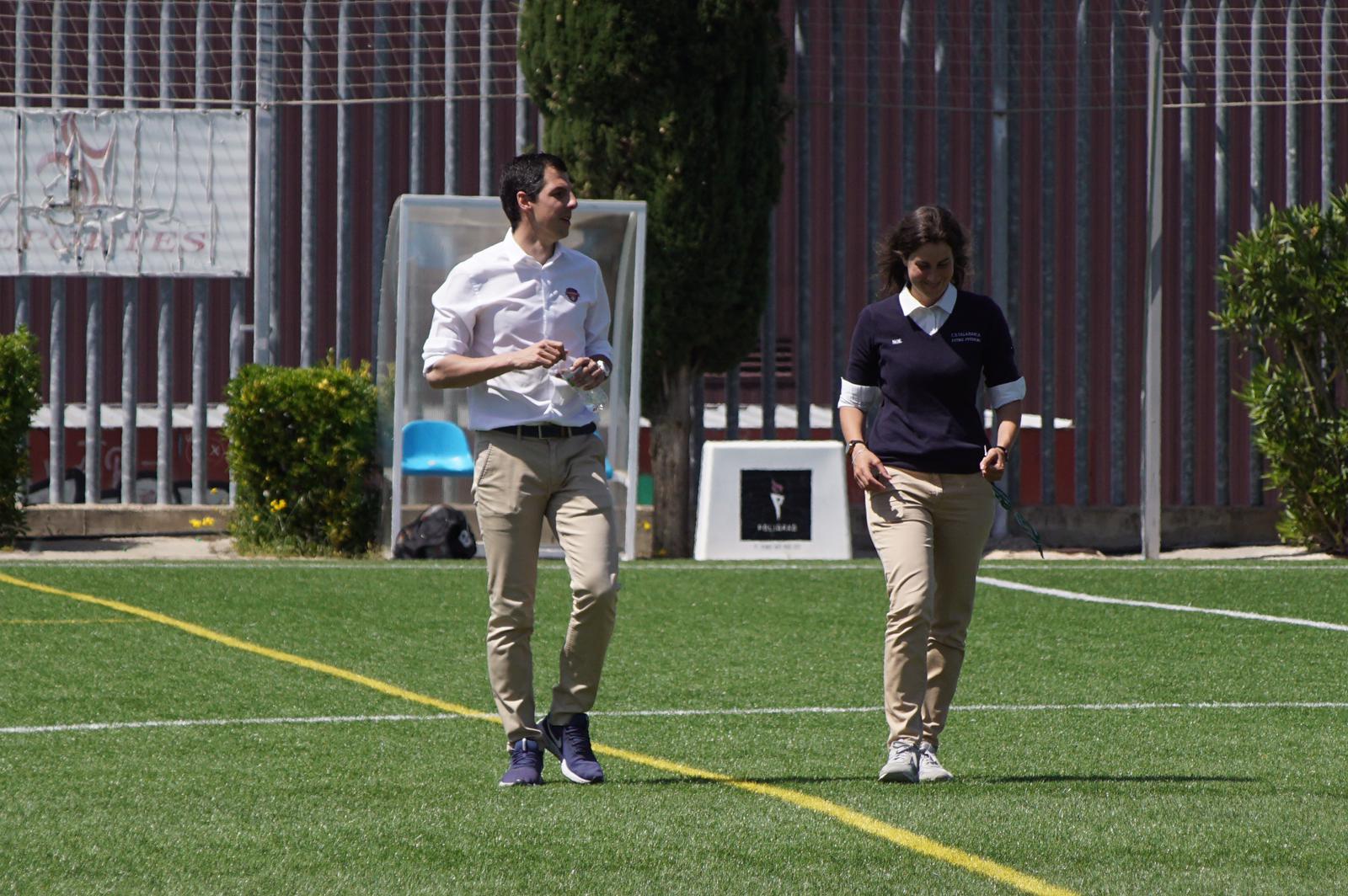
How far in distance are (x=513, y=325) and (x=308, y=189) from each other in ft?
33.8

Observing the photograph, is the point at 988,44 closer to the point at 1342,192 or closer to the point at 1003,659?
the point at 1342,192

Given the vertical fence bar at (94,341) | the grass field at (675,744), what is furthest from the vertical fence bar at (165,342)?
the grass field at (675,744)

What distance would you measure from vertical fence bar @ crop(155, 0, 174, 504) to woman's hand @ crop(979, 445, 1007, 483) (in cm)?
1100

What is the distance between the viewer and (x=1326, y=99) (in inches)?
607

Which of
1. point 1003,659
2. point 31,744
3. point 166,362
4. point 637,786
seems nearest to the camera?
point 637,786

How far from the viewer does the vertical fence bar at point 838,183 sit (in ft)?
51.1

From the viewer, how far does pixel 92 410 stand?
15539mm

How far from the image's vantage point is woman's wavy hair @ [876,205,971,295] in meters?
5.48

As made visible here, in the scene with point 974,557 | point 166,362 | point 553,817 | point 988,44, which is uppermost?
point 988,44

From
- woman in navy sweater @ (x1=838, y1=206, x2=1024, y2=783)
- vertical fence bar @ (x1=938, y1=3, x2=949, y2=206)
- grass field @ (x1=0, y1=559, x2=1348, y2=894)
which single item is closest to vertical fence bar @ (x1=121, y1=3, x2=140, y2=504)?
grass field @ (x1=0, y1=559, x2=1348, y2=894)

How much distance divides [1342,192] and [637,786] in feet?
36.8

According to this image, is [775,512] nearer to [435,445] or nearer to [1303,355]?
[435,445]

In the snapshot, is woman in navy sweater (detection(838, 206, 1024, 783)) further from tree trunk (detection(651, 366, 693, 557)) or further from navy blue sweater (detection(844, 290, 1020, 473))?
tree trunk (detection(651, 366, 693, 557))

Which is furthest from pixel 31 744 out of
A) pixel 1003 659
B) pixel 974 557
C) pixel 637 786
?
pixel 1003 659
